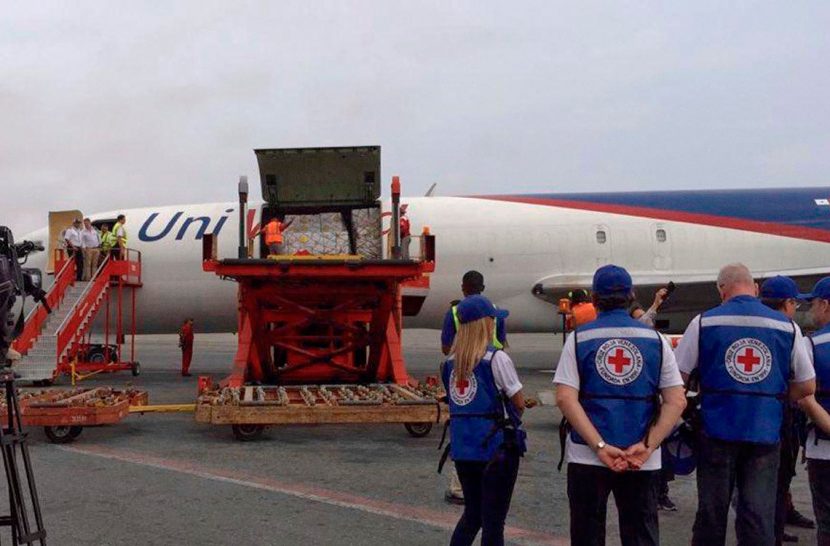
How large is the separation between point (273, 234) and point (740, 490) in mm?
7990

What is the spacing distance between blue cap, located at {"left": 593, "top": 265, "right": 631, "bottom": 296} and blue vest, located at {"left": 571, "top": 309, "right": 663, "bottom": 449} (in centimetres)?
16

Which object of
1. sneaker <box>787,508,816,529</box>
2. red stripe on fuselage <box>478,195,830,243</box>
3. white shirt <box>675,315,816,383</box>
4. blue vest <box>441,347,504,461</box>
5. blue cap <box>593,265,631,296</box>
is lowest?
sneaker <box>787,508,816,529</box>

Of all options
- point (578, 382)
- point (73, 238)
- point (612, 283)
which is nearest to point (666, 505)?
point (578, 382)

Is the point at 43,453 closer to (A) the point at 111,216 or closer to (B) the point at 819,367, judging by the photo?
(B) the point at 819,367

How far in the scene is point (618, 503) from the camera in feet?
12.1

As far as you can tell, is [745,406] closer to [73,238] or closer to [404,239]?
[404,239]

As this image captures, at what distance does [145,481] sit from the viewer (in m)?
6.98

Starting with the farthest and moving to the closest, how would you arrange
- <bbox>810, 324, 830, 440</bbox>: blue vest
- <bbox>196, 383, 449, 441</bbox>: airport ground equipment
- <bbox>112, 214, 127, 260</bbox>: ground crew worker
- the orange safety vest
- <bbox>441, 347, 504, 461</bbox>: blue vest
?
<bbox>112, 214, 127, 260</bbox>: ground crew worker < the orange safety vest < <bbox>196, 383, 449, 441</bbox>: airport ground equipment < <bbox>810, 324, 830, 440</bbox>: blue vest < <bbox>441, 347, 504, 461</bbox>: blue vest

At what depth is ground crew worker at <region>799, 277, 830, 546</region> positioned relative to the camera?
434 cm

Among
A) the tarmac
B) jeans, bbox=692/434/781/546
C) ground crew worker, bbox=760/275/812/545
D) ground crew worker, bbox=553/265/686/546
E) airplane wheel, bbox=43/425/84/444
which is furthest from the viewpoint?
airplane wheel, bbox=43/425/84/444

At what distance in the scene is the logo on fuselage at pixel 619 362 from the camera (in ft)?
11.7

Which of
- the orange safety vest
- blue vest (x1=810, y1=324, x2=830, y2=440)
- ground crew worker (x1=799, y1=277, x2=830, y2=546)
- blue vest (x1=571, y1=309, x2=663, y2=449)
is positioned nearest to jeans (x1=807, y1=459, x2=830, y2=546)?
ground crew worker (x1=799, y1=277, x2=830, y2=546)

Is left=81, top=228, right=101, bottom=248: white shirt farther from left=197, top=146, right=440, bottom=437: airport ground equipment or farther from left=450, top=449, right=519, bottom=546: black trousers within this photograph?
left=450, top=449, right=519, bottom=546: black trousers

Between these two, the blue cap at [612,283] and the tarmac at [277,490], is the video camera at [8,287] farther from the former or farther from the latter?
the blue cap at [612,283]
